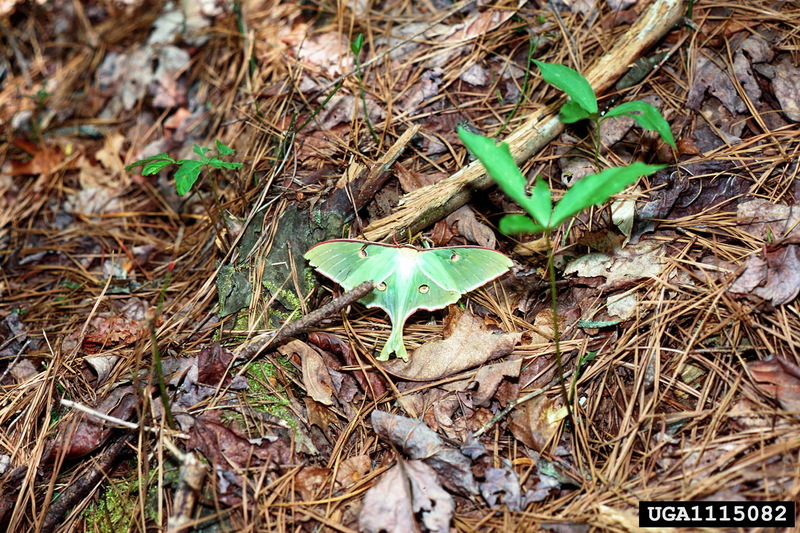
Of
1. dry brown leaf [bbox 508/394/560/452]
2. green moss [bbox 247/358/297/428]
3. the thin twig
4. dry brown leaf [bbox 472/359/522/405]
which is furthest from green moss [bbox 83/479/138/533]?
dry brown leaf [bbox 508/394/560/452]

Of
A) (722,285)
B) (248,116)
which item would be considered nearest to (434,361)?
(722,285)

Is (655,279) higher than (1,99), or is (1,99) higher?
(1,99)

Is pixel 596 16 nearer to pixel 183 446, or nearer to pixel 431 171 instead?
pixel 431 171

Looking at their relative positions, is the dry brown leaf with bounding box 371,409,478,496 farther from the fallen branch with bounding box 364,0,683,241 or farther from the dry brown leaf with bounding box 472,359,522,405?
the fallen branch with bounding box 364,0,683,241

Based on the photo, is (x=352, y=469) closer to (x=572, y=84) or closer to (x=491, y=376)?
(x=491, y=376)

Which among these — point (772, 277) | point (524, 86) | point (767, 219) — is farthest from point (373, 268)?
point (767, 219)

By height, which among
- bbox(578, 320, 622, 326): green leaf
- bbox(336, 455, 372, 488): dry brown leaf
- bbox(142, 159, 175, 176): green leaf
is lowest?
bbox(336, 455, 372, 488): dry brown leaf
